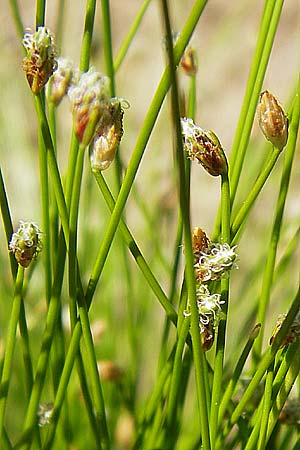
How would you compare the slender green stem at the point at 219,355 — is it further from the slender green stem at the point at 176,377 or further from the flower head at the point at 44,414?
the flower head at the point at 44,414

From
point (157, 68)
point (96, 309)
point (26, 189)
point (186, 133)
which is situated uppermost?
point (157, 68)

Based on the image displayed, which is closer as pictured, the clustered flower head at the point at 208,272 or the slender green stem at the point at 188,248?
the slender green stem at the point at 188,248

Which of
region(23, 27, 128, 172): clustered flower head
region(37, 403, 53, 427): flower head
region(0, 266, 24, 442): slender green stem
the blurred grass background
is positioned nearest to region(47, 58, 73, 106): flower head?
region(23, 27, 128, 172): clustered flower head

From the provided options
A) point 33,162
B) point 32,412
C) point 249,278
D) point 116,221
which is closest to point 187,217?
point 116,221

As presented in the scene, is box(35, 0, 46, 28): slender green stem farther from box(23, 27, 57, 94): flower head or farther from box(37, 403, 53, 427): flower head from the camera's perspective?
Answer: box(37, 403, 53, 427): flower head

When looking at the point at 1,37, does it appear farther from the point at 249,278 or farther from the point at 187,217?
the point at 187,217

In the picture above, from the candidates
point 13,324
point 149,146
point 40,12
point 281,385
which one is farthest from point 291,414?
point 149,146

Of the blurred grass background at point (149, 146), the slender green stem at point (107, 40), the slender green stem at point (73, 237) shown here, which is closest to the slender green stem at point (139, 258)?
the slender green stem at point (73, 237)
